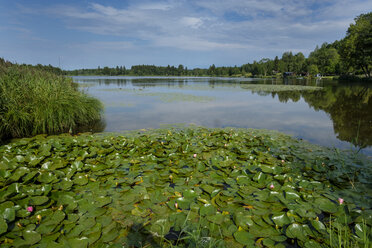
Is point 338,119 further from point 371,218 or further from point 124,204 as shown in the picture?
point 124,204

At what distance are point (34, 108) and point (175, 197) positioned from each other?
4.99 meters

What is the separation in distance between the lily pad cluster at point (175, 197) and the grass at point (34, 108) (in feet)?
4.30

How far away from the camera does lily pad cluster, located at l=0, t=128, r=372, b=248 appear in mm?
1812

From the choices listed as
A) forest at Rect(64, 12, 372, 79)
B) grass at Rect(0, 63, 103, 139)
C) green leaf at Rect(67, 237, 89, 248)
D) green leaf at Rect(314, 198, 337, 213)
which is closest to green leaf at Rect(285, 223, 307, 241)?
green leaf at Rect(314, 198, 337, 213)

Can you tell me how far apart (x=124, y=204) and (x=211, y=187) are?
111 centimetres

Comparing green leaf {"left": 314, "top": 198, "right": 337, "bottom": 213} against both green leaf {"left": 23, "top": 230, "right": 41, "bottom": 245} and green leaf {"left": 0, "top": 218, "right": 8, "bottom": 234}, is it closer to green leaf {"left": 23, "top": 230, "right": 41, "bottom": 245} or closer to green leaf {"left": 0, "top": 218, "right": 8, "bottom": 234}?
green leaf {"left": 23, "top": 230, "right": 41, "bottom": 245}

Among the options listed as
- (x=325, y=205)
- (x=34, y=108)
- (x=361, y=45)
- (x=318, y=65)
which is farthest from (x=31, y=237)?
(x=318, y=65)

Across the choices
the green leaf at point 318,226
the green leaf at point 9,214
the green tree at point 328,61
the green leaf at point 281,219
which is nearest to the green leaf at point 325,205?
the green leaf at point 318,226

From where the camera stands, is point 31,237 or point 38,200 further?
point 38,200

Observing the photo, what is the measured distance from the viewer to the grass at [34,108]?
15.9 feet

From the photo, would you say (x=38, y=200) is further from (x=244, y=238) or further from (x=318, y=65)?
(x=318, y=65)

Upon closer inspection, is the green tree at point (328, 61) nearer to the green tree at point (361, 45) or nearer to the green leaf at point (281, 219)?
the green tree at point (361, 45)

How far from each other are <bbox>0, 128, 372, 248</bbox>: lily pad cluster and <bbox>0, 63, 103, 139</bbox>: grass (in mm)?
1310

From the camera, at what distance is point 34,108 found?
5246 millimetres
